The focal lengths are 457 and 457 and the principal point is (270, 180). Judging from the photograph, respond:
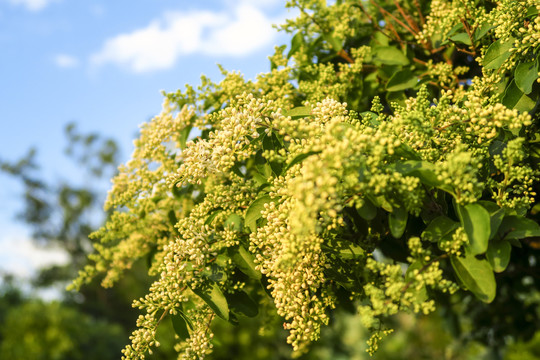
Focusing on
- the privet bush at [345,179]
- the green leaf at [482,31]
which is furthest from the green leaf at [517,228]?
the green leaf at [482,31]

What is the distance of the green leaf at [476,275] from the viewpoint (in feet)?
5.58

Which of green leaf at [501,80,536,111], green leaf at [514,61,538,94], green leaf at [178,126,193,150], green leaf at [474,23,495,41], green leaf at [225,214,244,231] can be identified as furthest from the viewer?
green leaf at [178,126,193,150]

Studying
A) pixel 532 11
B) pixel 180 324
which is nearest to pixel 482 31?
pixel 532 11

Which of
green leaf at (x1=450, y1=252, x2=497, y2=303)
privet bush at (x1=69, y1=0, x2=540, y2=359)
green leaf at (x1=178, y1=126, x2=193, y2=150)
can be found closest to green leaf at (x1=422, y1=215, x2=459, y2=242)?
privet bush at (x1=69, y1=0, x2=540, y2=359)

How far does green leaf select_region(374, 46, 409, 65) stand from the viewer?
282 cm

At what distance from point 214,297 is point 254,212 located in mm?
459

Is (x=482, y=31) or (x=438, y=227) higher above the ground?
(x=482, y=31)

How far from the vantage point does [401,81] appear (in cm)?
275

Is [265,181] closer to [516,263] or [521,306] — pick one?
[516,263]

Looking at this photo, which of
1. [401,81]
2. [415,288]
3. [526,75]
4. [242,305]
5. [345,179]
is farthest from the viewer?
[401,81]

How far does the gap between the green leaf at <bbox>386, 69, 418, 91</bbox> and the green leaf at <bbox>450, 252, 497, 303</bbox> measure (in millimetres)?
1281

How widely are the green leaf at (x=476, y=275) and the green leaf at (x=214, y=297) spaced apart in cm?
105

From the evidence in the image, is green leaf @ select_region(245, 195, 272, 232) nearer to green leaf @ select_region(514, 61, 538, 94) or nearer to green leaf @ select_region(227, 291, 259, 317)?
green leaf @ select_region(227, 291, 259, 317)

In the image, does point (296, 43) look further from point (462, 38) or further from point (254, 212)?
point (254, 212)
